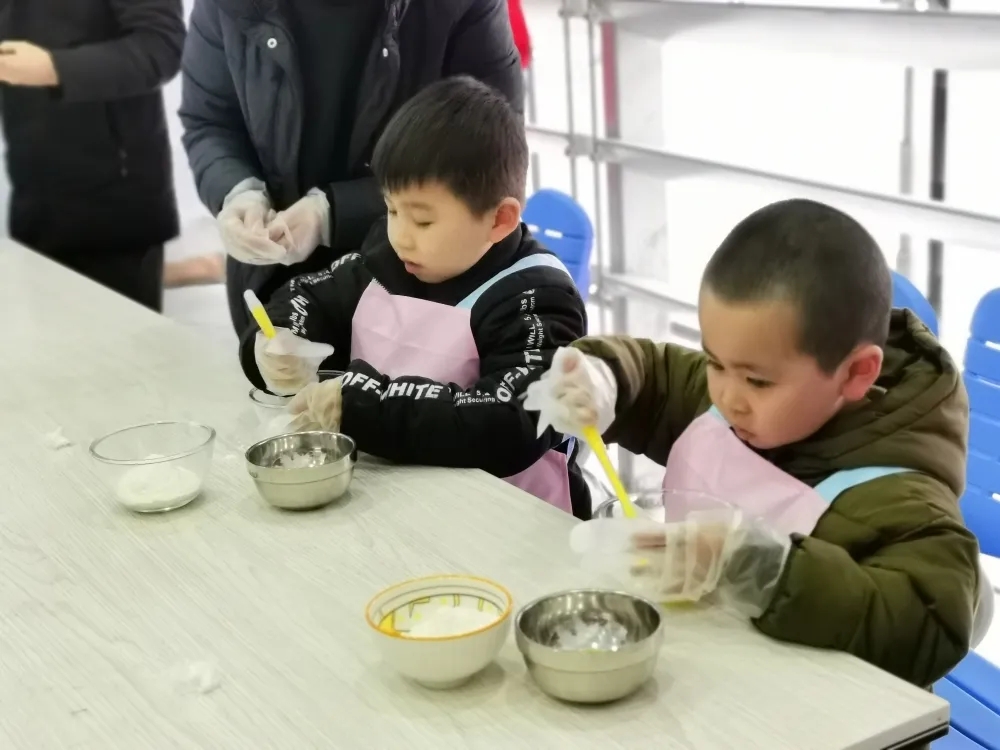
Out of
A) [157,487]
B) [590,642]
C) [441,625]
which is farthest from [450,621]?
[157,487]

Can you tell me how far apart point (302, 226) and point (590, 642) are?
1003 millimetres

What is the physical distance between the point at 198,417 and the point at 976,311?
108cm

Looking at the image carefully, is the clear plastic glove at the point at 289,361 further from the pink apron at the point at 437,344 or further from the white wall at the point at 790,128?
the white wall at the point at 790,128

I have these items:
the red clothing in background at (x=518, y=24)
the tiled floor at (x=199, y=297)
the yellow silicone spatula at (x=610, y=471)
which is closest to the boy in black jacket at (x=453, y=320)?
the yellow silicone spatula at (x=610, y=471)

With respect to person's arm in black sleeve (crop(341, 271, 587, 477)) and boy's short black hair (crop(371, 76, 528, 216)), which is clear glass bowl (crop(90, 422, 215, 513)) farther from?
boy's short black hair (crop(371, 76, 528, 216))

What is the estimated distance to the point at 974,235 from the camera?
2412 millimetres

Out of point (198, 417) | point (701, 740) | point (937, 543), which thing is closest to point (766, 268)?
point (937, 543)

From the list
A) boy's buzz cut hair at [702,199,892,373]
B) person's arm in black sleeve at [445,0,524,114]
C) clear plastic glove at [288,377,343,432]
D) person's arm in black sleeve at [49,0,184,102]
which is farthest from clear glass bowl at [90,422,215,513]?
person's arm in black sleeve at [49,0,184,102]

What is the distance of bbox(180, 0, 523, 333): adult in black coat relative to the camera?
1.80 metres

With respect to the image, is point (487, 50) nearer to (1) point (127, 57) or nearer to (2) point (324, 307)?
(2) point (324, 307)

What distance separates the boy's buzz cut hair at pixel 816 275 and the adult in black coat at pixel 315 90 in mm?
833

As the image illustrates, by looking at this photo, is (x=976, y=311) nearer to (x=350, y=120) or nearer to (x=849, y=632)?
(x=849, y=632)

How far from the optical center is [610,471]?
114 cm

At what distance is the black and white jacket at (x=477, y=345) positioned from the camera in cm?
142
